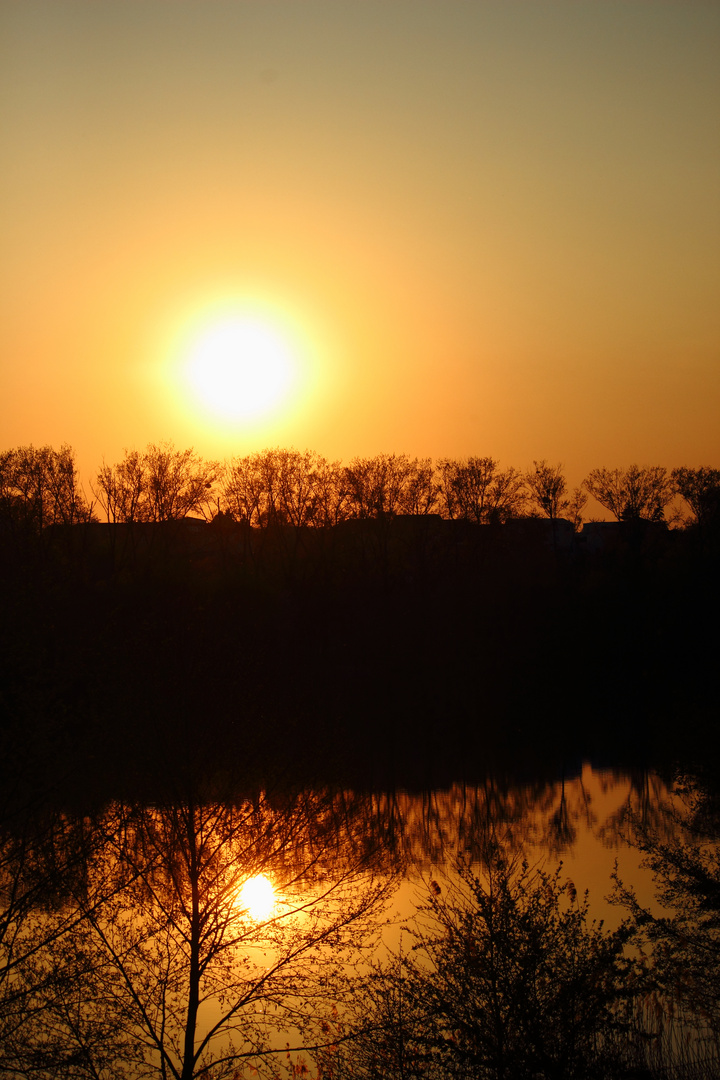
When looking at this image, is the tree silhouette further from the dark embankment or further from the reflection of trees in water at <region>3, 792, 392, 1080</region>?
the dark embankment

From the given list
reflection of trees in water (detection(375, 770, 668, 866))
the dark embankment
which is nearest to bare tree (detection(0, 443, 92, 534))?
the dark embankment

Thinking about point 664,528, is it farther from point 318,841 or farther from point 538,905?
point 538,905

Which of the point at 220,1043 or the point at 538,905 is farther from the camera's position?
the point at 220,1043

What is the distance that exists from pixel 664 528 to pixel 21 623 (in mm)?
52769

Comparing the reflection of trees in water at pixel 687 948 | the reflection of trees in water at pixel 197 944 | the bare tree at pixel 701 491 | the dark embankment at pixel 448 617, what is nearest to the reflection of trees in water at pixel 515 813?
the dark embankment at pixel 448 617

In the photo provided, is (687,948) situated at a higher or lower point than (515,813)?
higher

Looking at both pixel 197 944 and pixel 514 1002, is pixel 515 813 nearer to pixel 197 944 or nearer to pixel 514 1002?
pixel 197 944

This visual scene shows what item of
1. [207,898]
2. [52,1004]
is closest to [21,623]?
[207,898]

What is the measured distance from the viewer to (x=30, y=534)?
121 ft

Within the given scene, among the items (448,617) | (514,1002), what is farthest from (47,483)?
(514,1002)

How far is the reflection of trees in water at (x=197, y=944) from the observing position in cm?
1312

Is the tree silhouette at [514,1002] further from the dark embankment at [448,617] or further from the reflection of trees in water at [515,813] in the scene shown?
the dark embankment at [448,617]

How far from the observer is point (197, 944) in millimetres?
14406

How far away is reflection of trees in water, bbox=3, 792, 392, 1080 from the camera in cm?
1312
